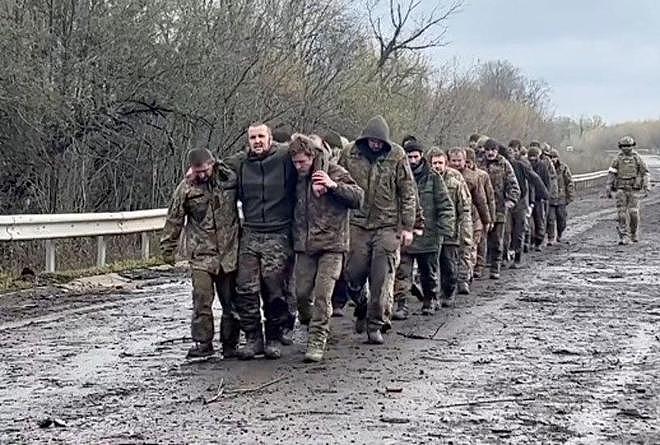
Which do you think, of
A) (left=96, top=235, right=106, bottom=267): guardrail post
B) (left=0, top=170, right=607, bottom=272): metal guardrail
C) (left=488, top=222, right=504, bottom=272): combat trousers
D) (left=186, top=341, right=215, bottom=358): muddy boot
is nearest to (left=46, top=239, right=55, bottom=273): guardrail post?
(left=0, top=170, right=607, bottom=272): metal guardrail

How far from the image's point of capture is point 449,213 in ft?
41.3

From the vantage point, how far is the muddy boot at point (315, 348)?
930 centimetres

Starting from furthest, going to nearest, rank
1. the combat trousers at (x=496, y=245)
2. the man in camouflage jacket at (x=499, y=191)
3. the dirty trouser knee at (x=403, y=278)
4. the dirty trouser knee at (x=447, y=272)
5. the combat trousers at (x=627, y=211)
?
the combat trousers at (x=627, y=211)
the man in camouflage jacket at (x=499, y=191)
the combat trousers at (x=496, y=245)
the dirty trouser knee at (x=447, y=272)
the dirty trouser knee at (x=403, y=278)

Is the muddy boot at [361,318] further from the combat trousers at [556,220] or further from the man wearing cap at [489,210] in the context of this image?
the combat trousers at [556,220]

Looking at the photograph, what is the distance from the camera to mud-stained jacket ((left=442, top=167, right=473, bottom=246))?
45.7ft

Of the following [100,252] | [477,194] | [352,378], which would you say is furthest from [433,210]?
[100,252]

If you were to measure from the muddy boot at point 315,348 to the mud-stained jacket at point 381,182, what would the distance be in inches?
56.3

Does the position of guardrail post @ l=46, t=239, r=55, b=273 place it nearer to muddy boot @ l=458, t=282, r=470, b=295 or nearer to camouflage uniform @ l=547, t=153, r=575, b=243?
muddy boot @ l=458, t=282, r=470, b=295

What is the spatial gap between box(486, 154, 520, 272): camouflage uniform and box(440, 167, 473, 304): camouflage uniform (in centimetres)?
208

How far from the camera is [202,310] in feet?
31.4

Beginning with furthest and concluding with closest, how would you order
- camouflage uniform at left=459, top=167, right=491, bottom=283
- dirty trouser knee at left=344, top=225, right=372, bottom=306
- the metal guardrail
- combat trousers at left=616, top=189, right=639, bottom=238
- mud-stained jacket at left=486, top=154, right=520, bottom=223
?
combat trousers at left=616, top=189, right=639, bottom=238 < mud-stained jacket at left=486, top=154, right=520, bottom=223 < camouflage uniform at left=459, top=167, right=491, bottom=283 < the metal guardrail < dirty trouser knee at left=344, top=225, right=372, bottom=306

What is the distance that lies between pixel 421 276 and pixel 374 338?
94.5 inches

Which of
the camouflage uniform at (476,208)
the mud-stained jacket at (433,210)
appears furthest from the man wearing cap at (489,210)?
the mud-stained jacket at (433,210)

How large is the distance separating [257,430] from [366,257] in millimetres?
3865
